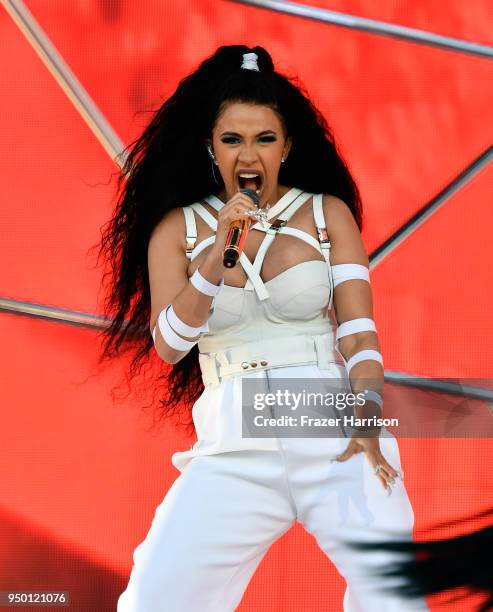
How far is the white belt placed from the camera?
5.91 feet

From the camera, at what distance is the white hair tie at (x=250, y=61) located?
1.98 m

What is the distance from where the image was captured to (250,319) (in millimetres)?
1829

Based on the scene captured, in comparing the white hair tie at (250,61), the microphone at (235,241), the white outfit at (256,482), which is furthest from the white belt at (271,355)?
the white hair tie at (250,61)

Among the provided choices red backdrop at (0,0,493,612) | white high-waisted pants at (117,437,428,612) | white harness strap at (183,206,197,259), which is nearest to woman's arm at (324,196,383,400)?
white high-waisted pants at (117,437,428,612)

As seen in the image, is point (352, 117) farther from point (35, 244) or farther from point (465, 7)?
point (35, 244)

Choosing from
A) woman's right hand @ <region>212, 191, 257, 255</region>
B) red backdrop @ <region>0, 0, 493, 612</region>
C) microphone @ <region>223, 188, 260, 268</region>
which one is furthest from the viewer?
red backdrop @ <region>0, 0, 493, 612</region>

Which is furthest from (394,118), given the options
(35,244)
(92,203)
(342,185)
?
(35,244)

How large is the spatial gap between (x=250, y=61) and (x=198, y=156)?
20 centimetres

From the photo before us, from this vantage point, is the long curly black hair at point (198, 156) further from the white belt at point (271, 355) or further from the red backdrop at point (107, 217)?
the red backdrop at point (107, 217)

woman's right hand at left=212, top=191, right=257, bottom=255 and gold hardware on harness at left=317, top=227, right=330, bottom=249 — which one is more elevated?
gold hardware on harness at left=317, top=227, right=330, bottom=249

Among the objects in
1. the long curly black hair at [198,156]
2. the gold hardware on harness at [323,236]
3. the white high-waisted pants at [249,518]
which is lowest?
the white high-waisted pants at [249,518]

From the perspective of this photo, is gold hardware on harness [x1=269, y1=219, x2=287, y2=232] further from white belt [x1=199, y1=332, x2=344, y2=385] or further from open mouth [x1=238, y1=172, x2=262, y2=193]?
white belt [x1=199, y1=332, x2=344, y2=385]

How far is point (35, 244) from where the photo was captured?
2584mm

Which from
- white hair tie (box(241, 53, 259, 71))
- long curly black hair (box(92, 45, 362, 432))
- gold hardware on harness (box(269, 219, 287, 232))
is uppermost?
white hair tie (box(241, 53, 259, 71))
